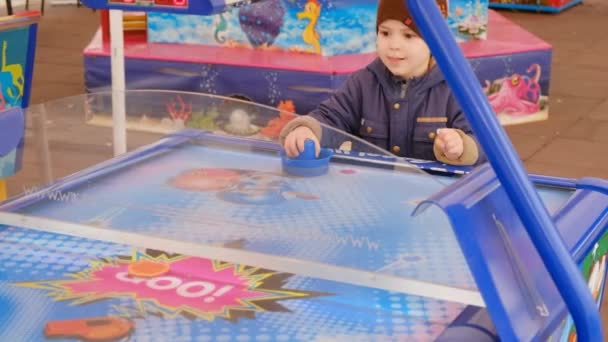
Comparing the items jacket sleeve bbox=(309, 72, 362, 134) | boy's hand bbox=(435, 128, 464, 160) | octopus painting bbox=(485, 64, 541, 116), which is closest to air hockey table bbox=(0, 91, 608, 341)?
boy's hand bbox=(435, 128, 464, 160)

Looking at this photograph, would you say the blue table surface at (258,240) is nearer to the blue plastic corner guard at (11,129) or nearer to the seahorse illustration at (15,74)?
the blue plastic corner guard at (11,129)

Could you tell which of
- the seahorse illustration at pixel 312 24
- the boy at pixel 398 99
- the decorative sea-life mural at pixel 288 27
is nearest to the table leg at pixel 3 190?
the boy at pixel 398 99

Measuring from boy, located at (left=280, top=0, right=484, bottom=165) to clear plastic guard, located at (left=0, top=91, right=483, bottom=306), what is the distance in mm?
291

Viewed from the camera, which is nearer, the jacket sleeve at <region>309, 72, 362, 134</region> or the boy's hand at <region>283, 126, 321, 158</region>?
the boy's hand at <region>283, 126, 321, 158</region>

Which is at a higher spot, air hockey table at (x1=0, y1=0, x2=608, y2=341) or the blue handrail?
the blue handrail

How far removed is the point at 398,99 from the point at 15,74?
119 cm

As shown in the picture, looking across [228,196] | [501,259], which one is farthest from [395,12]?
[501,259]

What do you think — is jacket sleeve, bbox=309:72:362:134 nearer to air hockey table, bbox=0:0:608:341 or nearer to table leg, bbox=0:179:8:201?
air hockey table, bbox=0:0:608:341

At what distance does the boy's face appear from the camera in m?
1.53

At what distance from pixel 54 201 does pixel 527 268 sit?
64 cm

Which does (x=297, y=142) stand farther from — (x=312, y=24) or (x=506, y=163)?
(x=312, y=24)

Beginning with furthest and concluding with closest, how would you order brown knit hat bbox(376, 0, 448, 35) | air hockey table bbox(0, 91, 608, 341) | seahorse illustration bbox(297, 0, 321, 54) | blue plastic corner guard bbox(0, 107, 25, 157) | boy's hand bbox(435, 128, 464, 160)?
seahorse illustration bbox(297, 0, 321, 54) < brown knit hat bbox(376, 0, 448, 35) < boy's hand bbox(435, 128, 464, 160) < blue plastic corner guard bbox(0, 107, 25, 157) < air hockey table bbox(0, 91, 608, 341)

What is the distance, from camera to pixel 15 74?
93.5 inches

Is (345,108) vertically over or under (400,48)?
under
